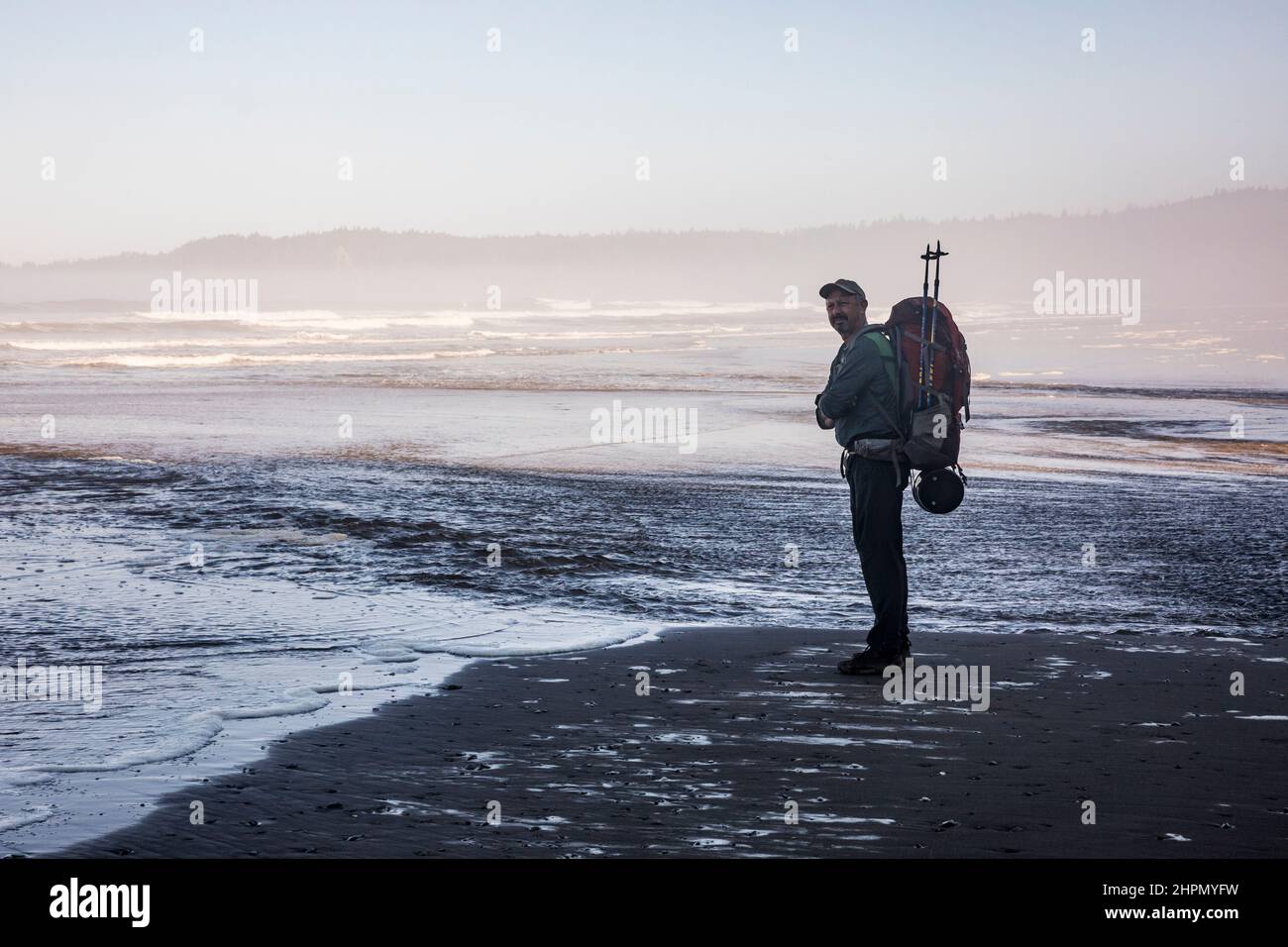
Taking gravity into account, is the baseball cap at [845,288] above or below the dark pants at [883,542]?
above

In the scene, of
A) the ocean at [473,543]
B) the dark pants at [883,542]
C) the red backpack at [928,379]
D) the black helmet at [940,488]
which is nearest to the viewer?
the ocean at [473,543]

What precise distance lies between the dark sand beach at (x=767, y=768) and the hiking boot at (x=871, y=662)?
0.26 feet

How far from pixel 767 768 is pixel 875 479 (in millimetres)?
1962

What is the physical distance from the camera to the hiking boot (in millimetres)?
6082

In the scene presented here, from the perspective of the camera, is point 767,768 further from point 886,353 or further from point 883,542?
point 886,353

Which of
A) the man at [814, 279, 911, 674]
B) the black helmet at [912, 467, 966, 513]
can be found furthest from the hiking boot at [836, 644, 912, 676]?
the black helmet at [912, 467, 966, 513]

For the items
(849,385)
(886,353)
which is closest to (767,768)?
(849,385)

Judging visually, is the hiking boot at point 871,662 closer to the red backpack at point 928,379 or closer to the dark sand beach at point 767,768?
the dark sand beach at point 767,768

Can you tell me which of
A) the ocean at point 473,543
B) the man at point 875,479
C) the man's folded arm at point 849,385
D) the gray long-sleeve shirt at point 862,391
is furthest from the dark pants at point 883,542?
the ocean at point 473,543

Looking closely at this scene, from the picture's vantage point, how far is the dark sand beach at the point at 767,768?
3943mm

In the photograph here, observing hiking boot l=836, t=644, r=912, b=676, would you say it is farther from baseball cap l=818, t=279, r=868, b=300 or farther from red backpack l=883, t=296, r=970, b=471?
baseball cap l=818, t=279, r=868, b=300

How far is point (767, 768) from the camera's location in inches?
184

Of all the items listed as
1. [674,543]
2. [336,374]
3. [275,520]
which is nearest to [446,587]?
[674,543]
